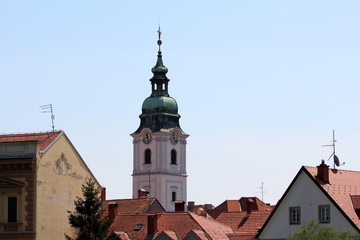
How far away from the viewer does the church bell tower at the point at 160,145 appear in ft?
590

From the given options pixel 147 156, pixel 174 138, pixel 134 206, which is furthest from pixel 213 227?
pixel 147 156

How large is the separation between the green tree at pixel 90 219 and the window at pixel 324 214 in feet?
44.7

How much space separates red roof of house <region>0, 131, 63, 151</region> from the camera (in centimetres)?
7262

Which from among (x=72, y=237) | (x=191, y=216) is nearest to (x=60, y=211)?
(x=72, y=237)

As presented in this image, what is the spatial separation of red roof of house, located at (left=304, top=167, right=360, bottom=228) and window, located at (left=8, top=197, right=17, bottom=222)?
62.1ft

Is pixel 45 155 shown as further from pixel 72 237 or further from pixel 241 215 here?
pixel 241 215

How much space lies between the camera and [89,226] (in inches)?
2751

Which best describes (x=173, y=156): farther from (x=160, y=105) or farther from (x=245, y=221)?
(x=245, y=221)

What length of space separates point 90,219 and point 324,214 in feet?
49.5

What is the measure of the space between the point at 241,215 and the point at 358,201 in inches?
1016

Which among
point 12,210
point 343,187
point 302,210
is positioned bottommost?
point 302,210

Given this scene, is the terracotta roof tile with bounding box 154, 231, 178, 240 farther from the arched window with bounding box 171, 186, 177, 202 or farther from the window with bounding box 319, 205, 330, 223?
the arched window with bounding box 171, 186, 177, 202

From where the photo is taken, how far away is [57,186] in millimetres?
73125

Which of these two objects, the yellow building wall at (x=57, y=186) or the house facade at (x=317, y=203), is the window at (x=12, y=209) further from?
the house facade at (x=317, y=203)
